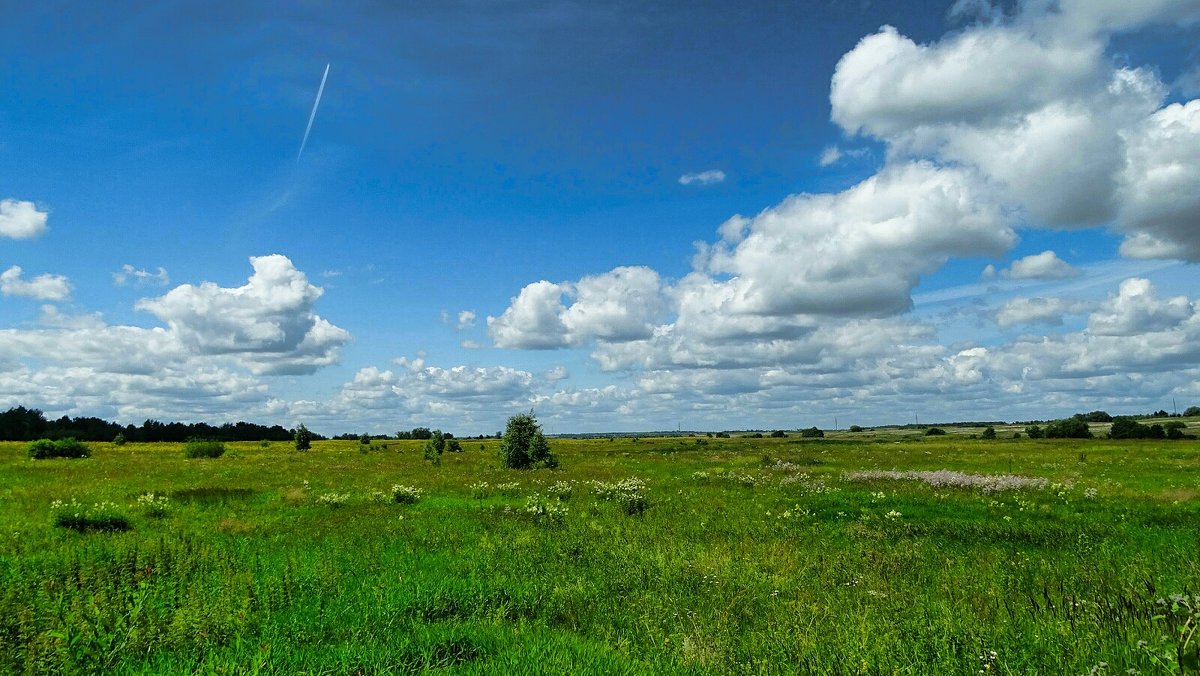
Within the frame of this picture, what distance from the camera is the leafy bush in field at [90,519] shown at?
47.4 ft

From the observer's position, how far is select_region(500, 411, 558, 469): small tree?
41.9 m

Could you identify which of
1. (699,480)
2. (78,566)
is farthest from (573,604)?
(699,480)

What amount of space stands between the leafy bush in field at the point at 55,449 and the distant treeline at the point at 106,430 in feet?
145

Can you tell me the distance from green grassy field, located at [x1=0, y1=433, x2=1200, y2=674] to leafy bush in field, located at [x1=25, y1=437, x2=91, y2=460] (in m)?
45.2

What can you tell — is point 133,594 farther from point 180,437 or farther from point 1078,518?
point 180,437

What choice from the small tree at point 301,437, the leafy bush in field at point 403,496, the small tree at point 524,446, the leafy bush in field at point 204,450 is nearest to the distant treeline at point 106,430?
the small tree at point 301,437

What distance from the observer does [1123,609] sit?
647 centimetres

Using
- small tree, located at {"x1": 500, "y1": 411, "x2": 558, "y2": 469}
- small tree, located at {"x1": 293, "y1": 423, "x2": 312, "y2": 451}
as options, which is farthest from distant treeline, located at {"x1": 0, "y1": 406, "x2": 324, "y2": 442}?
small tree, located at {"x1": 500, "y1": 411, "x2": 558, "y2": 469}

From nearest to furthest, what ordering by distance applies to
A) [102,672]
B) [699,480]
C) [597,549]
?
1. [102,672]
2. [597,549]
3. [699,480]

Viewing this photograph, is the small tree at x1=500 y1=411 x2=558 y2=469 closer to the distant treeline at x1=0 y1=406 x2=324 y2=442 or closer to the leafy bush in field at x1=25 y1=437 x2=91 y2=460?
the leafy bush in field at x1=25 y1=437 x2=91 y2=460

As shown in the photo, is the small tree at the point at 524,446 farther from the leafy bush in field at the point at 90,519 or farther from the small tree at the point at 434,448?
the leafy bush in field at the point at 90,519

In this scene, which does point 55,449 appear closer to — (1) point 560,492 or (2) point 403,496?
(2) point 403,496

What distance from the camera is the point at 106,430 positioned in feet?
410

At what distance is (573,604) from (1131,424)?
128m
